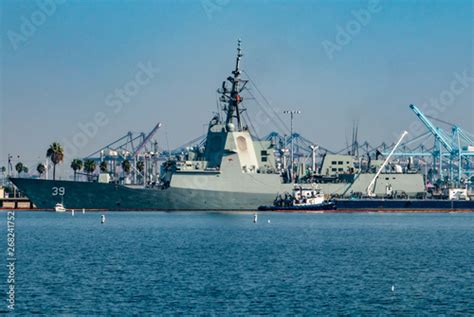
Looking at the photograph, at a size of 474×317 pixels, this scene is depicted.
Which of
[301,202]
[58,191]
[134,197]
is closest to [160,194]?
[134,197]

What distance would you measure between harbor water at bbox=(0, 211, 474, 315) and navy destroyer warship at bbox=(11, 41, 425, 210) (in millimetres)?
31368

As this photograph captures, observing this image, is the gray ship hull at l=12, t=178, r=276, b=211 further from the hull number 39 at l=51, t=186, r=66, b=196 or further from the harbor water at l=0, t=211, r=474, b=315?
the harbor water at l=0, t=211, r=474, b=315

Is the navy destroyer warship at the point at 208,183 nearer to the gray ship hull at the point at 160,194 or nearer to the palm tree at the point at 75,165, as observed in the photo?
the gray ship hull at the point at 160,194

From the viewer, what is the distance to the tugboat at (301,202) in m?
121

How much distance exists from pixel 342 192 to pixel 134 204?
3065 cm

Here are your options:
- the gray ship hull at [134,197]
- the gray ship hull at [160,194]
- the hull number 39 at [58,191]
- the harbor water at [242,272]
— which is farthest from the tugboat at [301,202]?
the harbor water at [242,272]

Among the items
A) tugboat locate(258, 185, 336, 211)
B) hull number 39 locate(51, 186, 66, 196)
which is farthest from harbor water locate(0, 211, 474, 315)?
hull number 39 locate(51, 186, 66, 196)

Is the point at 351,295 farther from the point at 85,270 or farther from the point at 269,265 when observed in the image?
the point at 85,270

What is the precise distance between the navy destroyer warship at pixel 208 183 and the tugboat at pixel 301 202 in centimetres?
110

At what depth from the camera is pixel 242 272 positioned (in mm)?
47656

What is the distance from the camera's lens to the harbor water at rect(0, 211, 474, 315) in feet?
122

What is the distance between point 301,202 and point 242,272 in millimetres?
74341

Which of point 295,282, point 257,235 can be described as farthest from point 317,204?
point 295,282

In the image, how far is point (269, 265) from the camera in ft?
168
